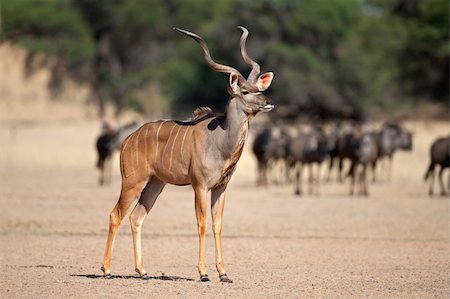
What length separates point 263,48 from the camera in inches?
2387

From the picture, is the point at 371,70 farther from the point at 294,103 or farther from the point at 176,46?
the point at 176,46

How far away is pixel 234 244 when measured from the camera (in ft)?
52.9

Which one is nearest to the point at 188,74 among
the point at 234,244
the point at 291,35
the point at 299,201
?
the point at 291,35

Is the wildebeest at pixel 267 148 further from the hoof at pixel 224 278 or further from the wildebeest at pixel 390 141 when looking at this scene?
the hoof at pixel 224 278

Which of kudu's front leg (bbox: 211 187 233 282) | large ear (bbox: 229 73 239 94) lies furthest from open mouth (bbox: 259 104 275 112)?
kudu's front leg (bbox: 211 187 233 282)

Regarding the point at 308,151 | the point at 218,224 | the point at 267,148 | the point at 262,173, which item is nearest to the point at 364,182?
the point at 308,151

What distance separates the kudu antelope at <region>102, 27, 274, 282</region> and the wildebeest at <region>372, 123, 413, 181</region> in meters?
20.9

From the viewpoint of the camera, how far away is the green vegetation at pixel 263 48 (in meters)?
54.1

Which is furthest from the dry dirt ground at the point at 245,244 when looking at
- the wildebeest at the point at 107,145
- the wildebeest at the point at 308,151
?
the wildebeest at the point at 308,151

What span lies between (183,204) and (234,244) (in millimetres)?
7997

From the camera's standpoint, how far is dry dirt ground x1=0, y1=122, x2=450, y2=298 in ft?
37.9

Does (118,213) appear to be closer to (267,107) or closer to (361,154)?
(267,107)

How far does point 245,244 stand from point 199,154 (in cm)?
450

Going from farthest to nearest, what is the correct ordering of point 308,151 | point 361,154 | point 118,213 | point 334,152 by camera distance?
point 334,152, point 308,151, point 361,154, point 118,213
